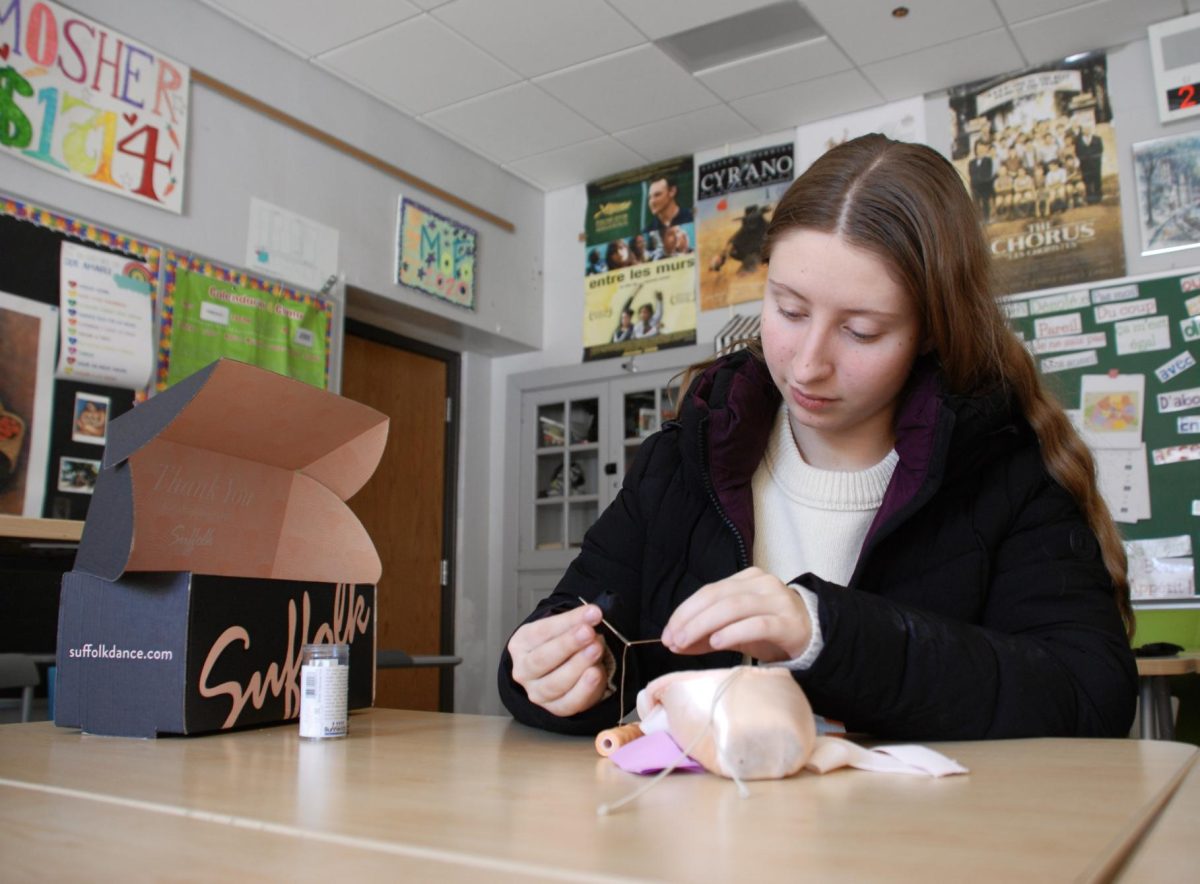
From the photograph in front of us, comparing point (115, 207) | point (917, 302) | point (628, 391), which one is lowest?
point (917, 302)

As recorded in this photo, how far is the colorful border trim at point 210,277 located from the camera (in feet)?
9.85

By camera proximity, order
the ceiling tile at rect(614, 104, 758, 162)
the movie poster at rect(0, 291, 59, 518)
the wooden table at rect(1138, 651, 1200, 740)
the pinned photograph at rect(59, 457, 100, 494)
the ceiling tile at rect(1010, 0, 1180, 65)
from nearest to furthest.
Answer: the wooden table at rect(1138, 651, 1200, 740) < the movie poster at rect(0, 291, 59, 518) < the pinned photograph at rect(59, 457, 100, 494) < the ceiling tile at rect(1010, 0, 1180, 65) < the ceiling tile at rect(614, 104, 758, 162)

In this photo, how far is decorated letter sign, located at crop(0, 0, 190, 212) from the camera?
267 cm

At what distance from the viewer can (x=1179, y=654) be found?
239cm

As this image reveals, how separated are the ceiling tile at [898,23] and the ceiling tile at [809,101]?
19 centimetres

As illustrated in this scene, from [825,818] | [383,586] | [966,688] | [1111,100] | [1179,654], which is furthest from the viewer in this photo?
[383,586]

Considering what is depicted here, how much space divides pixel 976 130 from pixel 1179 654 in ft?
6.72

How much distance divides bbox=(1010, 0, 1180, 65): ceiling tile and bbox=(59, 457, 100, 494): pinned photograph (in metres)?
3.13

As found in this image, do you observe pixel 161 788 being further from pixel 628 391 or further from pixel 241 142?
pixel 628 391

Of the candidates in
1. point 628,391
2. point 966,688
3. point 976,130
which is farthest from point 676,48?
point 966,688

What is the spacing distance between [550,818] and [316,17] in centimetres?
329

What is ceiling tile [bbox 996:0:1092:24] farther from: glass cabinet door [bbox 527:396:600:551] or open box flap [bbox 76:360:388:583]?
open box flap [bbox 76:360:388:583]

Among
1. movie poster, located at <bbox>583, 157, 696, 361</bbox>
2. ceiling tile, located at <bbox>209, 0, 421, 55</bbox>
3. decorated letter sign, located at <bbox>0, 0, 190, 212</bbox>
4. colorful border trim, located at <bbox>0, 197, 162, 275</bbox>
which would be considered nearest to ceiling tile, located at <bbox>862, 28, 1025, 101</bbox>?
movie poster, located at <bbox>583, 157, 696, 361</bbox>

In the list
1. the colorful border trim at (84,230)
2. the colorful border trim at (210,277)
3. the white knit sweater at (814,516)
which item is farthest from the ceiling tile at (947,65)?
the white knit sweater at (814,516)
